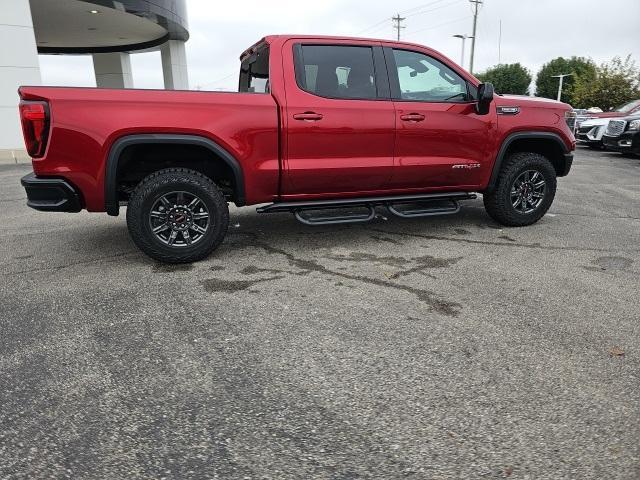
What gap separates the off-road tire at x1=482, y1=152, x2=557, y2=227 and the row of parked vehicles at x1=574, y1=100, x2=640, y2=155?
8016 mm

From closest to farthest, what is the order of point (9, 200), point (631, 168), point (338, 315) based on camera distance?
point (338, 315) < point (9, 200) < point (631, 168)

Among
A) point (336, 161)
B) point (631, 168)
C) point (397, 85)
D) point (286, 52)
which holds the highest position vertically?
point (286, 52)

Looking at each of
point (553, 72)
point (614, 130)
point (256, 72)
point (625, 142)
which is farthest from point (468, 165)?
point (553, 72)

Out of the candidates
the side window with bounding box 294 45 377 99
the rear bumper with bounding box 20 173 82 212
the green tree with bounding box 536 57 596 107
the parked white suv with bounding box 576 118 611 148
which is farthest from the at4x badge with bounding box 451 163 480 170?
the green tree with bounding box 536 57 596 107

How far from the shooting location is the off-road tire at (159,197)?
417 centimetres

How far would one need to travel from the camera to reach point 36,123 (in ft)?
12.6

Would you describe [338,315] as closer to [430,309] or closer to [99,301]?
[430,309]

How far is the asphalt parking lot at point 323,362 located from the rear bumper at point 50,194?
23.7 inches

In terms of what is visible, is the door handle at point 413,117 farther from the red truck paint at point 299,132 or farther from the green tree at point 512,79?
the green tree at point 512,79

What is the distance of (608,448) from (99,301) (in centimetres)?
323

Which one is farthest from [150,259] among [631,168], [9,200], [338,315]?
[631,168]

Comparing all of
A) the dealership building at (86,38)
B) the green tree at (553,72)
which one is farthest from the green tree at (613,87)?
the green tree at (553,72)

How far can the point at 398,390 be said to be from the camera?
98.3 inches

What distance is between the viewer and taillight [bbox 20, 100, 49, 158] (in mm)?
3814
